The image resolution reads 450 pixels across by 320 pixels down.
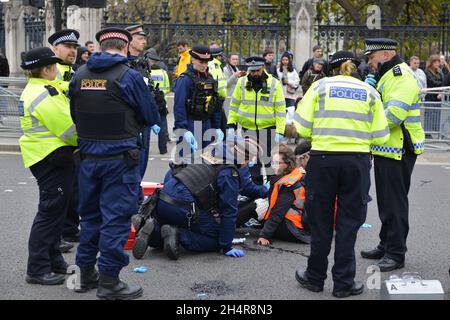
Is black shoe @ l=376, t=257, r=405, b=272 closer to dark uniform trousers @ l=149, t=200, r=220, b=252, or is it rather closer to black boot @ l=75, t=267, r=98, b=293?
dark uniform trousers @ l=149, t=200, r=220, b=252

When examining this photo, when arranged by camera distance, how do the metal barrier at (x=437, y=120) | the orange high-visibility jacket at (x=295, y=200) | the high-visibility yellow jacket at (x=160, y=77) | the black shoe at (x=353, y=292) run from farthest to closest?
the metal barrier at (x=437, y=120) < the high-visibility yellow jacket at (x=160, y=77) < the orange high-visibility jacket at (x=295, y=200) < the black shoe at (x=353, y=292)

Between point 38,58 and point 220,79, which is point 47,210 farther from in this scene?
point 220,79

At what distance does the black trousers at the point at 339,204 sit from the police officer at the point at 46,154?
2.02 meters

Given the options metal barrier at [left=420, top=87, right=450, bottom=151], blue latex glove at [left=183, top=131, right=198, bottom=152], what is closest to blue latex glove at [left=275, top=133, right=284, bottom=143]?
blue latex glove at [left=183, top=131, right=198, bottom=152]

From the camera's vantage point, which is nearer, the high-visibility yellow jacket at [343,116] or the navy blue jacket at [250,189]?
the high-visibility yellow jacket at [343,116]

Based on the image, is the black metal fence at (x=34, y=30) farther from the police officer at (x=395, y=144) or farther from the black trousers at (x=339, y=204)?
the black trousers at (x=339, y=204)

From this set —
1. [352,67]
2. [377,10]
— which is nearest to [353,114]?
[352,67]

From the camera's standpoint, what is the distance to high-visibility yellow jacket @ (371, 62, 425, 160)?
6.67 metres

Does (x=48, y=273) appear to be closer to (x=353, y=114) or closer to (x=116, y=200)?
(x=116, y=200)

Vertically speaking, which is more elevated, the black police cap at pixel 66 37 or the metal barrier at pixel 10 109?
the black police cap at pixel 66 37

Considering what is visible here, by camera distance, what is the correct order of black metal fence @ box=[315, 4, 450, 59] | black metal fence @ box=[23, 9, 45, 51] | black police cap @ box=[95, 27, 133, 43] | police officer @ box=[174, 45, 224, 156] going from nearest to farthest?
1. black police cap @ box=[95, 27, 133, 43]
2. police officer @ box=[174, 45, 224, 156]
3. black metal fence @ box=[315, 4, 450, 59]
4. black metal fence @ box=[23, 9, 45, 51]

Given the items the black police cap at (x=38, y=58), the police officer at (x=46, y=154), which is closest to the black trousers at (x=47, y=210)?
the police officer at (x=46, y=154)

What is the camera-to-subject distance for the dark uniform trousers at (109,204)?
582 cm

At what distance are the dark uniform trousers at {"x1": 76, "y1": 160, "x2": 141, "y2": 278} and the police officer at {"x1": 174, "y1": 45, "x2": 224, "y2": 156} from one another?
10.8ft
